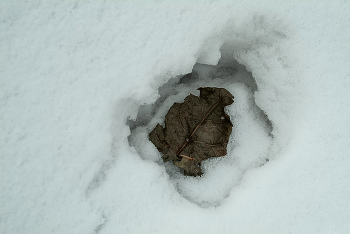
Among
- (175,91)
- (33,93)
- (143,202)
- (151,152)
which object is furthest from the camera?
(175,91)

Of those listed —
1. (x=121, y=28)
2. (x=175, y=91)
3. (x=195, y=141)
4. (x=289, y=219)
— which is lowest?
(x=289, y=219)

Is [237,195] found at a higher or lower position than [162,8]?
lower

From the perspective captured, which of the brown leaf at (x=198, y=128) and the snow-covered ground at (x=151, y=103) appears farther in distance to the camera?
the brown leaf at (x=198, y=128)

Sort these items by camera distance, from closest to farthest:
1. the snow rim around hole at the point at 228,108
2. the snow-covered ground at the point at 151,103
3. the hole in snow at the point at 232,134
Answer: the snow-covered ground at the point at 151,103
the snow rim around hole at the point at 228,108
the hole in snow at the point at 232,134

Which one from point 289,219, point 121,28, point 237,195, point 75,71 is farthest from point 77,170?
point 289,219

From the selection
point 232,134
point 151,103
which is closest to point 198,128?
point 232,134

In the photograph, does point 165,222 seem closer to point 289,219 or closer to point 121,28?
point 289,219

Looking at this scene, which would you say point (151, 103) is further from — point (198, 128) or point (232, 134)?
point (232, 134)
